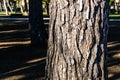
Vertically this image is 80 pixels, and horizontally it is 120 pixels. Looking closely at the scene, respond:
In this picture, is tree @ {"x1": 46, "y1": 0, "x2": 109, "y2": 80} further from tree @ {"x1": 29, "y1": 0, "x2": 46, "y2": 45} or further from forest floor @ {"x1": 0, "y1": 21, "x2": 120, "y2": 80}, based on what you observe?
tree @ {"x1": 29, "y1": 0, "x2": 46, "y2": 45}

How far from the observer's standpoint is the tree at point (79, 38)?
3396 millimetres

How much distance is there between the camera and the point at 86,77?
3512 mm

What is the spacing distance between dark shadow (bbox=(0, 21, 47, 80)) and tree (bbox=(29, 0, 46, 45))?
1.45 ft

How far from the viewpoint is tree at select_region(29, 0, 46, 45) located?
14953 millimetres

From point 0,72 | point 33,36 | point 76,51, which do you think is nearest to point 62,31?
point 76,51

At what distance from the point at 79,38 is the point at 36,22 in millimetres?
11877

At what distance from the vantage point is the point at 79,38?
3.43 metres

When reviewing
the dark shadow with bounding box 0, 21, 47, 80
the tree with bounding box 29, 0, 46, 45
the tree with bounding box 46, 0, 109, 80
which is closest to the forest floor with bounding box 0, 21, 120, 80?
the dark shadow with bounding box 0, 21, 47, 80

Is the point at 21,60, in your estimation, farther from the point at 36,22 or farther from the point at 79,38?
the point at 79,38

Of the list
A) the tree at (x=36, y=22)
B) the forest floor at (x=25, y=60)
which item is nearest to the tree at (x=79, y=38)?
the forest floor at (x=25, y=60)

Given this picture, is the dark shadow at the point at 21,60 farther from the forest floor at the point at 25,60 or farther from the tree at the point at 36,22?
the tree at the point at 36,22

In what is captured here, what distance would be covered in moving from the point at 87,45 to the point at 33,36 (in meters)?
12.0

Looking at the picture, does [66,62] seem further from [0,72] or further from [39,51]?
[39,51]

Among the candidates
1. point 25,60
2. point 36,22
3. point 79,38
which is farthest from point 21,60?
point 79,38
